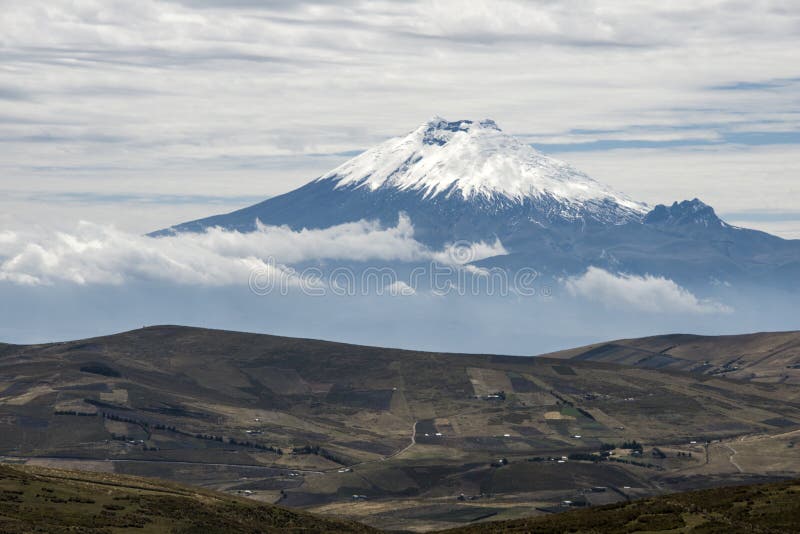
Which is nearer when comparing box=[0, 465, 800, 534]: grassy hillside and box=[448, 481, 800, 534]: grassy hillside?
box=[448, 481, 800, 534]: grassy hillside

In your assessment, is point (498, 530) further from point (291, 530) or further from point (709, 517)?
point (291, 530)

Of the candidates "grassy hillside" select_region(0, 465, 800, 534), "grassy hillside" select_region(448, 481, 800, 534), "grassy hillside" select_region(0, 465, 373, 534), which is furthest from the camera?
"grassy hillside" select_region(0, 465, 373, 534)

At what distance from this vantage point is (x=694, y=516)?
119375 mm

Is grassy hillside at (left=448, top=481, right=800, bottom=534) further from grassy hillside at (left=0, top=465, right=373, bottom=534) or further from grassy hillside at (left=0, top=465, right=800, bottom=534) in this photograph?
grassy hillside at (left=0, top=465, right=373, bottom=534)

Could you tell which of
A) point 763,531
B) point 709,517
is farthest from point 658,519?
point 763,531

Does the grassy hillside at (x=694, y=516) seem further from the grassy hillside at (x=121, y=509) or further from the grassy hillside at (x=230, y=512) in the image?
the grassy hillside at (x=121, y=509)

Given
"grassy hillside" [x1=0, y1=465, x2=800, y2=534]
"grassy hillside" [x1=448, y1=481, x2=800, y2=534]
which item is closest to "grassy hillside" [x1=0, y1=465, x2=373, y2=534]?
"grassy hillside" [x1=0, y1=465, x2=800, y2=534]

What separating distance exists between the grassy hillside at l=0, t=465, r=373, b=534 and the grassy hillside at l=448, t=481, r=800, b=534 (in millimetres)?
35778

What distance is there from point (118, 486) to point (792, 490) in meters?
92.3

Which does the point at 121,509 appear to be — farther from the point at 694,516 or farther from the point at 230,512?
the point at 694,516

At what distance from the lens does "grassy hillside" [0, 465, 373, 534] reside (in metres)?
136

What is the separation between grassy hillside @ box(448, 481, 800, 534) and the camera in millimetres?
113375

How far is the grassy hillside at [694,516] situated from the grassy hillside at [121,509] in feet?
117

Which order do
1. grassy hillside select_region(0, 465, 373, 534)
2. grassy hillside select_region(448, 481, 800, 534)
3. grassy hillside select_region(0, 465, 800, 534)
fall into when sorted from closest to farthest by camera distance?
grassy hillside select_region(448, 481, 800, 534) → grassy hillside select_region(0, 465, 800, 534) → grassy hillside select_region(0, 465, 373, 534)
